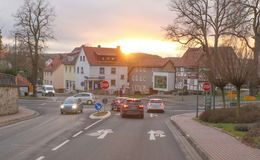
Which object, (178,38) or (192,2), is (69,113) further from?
(192,2)

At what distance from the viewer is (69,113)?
3684 centimetres

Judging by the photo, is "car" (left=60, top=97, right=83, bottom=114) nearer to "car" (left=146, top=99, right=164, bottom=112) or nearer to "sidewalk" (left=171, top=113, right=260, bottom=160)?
"car" (left=146, top=99, right=164, bottom=112)

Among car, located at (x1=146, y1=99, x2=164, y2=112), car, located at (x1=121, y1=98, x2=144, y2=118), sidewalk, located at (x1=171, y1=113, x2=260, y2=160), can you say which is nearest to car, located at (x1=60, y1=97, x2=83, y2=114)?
car, located at (x1=121, y1=98, x2=144, y2=118)

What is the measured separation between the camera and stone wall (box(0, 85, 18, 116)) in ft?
103

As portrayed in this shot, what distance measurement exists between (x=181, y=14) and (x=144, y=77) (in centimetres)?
4912

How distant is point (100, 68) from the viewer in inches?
3214

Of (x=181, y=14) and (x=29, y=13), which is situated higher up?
(x=29, y=13)

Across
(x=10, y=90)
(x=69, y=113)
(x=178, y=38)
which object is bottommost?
(x=69, y=113)

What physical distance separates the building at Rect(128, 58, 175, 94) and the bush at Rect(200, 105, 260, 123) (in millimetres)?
52386

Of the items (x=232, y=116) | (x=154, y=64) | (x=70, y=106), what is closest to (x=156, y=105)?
(x=70, y=106)

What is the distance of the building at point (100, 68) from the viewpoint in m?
81.1

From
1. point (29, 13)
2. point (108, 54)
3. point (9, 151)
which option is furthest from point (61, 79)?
point (9, 151)

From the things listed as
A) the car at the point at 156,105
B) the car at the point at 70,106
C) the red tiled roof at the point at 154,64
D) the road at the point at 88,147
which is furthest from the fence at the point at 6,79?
the red tiled roof at the point at 154,64

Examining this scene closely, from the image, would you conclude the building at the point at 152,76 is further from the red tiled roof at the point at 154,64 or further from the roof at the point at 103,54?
the roof at the point at 103,54
